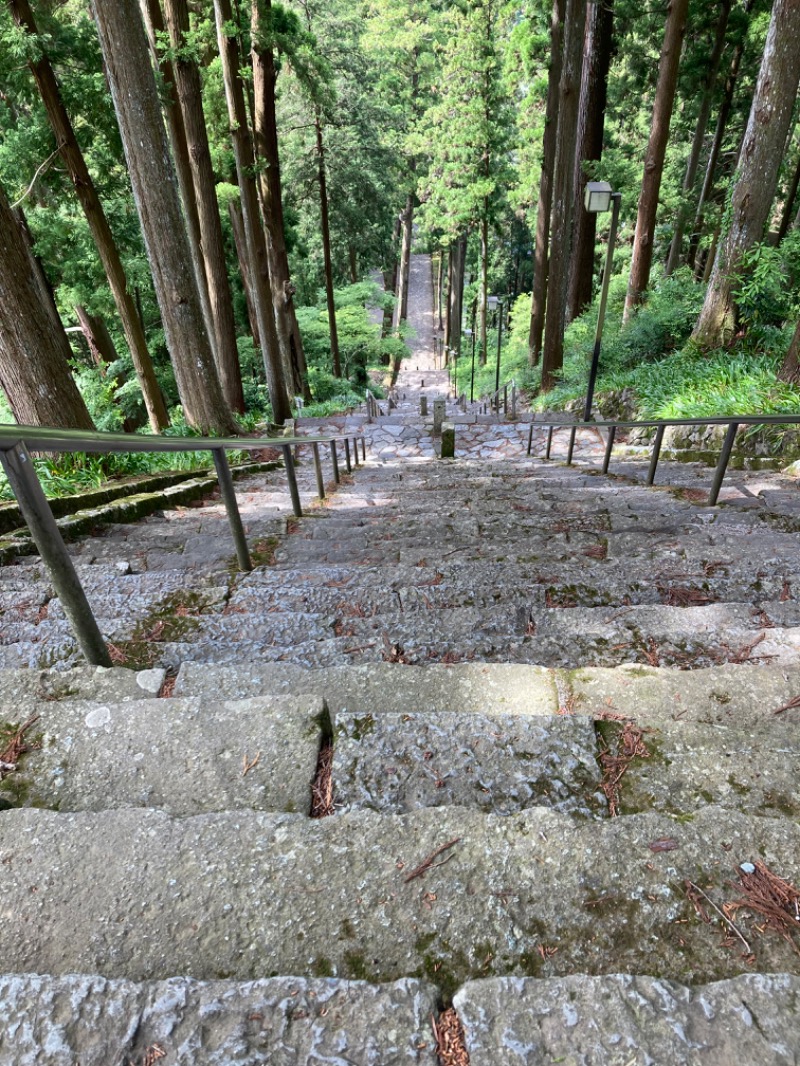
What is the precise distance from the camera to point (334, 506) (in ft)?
19.9

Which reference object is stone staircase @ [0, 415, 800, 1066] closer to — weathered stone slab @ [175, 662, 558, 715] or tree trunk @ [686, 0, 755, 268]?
weathered stone slab @ [175, 662, 558, 715]

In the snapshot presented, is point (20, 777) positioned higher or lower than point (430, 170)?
lower

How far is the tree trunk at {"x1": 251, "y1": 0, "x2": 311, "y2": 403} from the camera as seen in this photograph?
10.9 meters

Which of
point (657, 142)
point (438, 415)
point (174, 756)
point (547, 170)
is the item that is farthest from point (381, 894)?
point (547, 170)

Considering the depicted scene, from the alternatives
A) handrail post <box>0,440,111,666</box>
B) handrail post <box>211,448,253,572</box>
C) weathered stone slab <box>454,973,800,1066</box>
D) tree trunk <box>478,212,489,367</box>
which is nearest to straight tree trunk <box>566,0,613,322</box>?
tree trunk <box>478,212,489,367</box>

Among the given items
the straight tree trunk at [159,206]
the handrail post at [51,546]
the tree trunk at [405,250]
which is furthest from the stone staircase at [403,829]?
the tree trunk at [405,250]

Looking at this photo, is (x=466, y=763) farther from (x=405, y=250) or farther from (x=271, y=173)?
(x=405, y=250)

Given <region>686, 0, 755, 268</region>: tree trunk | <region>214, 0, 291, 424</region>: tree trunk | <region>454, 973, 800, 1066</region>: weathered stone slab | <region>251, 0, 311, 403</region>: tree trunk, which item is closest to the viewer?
<region>454, 973, 800, 1066</region>: weathered stone slab

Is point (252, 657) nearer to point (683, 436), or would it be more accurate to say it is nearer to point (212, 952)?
point (212, 952)

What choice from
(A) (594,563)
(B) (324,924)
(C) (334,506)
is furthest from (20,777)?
(C) (334,506)

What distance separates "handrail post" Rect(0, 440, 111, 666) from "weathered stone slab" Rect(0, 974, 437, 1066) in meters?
1.19

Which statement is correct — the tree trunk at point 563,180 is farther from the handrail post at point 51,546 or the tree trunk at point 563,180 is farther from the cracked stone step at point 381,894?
the cracked stone step at point 381,894

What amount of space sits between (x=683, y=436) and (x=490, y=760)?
24.4 ft

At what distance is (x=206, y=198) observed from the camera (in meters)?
9.98
